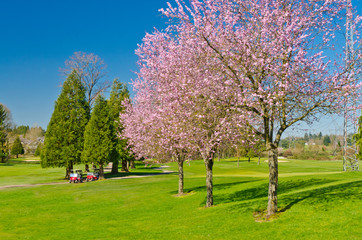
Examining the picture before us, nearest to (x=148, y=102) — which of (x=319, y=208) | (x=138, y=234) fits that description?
(x=138, y=234)

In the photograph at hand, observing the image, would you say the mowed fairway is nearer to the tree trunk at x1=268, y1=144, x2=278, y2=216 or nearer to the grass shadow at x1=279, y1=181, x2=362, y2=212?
the grass shadow at x1=279, y1=181, x2=362, y2=212

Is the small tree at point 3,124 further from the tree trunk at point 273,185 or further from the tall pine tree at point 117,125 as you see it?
the tree trunk at point 273,185

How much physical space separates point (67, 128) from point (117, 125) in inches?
343

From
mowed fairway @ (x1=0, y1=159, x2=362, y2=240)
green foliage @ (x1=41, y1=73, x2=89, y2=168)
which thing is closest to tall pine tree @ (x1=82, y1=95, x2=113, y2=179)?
green foliage @ (x1=41, y1=73, x2=89, y2=168)

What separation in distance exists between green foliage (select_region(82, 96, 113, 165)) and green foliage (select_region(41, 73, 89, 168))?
2.87m

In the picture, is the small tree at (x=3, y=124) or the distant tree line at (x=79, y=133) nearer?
the distant tree line at (x=79, y=133)

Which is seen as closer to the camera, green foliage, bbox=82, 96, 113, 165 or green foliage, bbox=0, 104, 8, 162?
green foliage, bbox=82, 96, 113, 165

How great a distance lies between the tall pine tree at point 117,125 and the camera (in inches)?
2047

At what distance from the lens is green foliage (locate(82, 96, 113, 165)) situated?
48.6 metres

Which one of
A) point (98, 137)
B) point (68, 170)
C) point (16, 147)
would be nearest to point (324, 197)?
point (98, 137)

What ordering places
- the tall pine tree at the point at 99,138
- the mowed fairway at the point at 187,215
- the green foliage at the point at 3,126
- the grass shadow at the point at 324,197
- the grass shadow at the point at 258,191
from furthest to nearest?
the green foliage at the point at 3,126 < the tall pine tree at the point at 99,138 < the grass shadow at the point at 258,191 < the grass shadow at the point at 324,197 < the mowed fairway at the point at 187,215

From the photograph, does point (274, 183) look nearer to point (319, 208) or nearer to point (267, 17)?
point (319, 208)

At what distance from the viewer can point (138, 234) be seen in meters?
16.5

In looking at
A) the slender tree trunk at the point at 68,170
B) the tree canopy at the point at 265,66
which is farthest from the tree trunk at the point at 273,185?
the slender tree trunk at the point at 68,170
